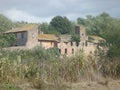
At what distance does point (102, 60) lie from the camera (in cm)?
1358

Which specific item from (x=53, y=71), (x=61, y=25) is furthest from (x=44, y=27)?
(x=53, y=71)

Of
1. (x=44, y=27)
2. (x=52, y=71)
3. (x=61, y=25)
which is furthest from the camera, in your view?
(x=44, y=27)

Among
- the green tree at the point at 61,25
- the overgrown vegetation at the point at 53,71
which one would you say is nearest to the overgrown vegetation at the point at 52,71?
the overgrown vegetation at the point at 53,71

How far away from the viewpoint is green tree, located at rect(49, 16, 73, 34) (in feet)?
280

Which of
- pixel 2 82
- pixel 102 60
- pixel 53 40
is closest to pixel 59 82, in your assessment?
pixel 2 82

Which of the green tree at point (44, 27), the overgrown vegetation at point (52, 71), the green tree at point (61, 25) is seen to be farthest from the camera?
the green tree at point (44, 27)

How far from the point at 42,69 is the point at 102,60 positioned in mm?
3074

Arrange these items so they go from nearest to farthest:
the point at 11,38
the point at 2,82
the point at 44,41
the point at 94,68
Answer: the point at 2,82 < the point at 94,68 < the point at 11,38 < the point at 44,41

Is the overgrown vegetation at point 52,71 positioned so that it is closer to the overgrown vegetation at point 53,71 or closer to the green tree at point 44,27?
the overgrown vegetation at point 53,71

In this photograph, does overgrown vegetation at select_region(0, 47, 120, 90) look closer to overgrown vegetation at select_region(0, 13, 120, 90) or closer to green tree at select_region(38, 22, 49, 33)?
overgrown vegetation at select_region(0, 13, 120, 90)

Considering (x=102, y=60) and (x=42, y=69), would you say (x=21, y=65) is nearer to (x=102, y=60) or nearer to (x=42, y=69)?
(x=42, y=69)

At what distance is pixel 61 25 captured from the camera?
8538cm

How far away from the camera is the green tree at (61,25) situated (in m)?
85.4

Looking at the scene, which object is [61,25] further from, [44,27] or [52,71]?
[52,71]
